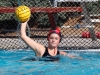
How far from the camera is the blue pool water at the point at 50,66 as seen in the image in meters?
5.34

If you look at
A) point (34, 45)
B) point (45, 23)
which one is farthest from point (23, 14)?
point (45, 23)

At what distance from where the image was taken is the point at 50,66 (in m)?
5.77

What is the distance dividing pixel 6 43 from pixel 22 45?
26.5 inches

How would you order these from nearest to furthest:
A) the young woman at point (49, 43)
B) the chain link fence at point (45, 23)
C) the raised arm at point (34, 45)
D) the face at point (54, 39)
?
the raised arm at point (34, 45)
the young woman at point (49, 43)
the face at point (54, 39)
the chain link fence at point (45, 23)

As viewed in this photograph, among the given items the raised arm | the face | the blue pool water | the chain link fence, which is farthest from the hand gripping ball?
the chain link fence

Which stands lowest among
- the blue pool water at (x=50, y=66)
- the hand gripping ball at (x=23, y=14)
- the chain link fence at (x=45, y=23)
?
the blue pool water at (x=50, y=66)

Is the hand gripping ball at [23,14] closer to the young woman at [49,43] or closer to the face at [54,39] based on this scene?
the young woman at [49,43]

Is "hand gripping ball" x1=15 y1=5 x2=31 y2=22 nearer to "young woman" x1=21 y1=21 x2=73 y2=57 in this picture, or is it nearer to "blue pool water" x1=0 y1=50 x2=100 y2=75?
"young woman" x1=21 y1=21 x2=73 y2=57

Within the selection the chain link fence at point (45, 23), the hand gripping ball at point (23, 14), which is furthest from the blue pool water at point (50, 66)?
the chain link fence at point (45, 23)

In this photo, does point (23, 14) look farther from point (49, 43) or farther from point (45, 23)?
point (45, 23)

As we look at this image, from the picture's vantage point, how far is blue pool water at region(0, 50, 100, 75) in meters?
5.34

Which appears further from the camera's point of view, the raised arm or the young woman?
the young woman

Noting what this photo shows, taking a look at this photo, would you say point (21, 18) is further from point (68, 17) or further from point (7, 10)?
point (68, 17)

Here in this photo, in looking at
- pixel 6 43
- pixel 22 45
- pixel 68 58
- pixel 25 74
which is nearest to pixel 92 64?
pixel 68 58
